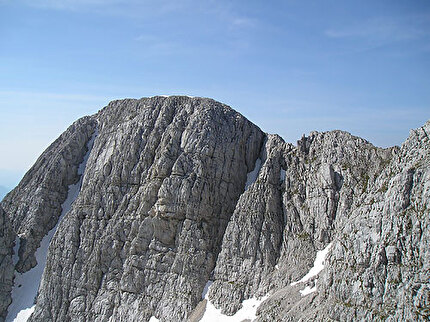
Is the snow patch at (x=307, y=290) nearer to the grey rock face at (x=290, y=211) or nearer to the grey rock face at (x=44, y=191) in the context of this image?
the grey rock face at (x=290, y=211)

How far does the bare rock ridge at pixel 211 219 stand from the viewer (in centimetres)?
4762

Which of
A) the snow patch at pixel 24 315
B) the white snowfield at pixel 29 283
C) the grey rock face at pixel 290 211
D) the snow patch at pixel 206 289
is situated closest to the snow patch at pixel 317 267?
the grey rock face at pixel 290 211

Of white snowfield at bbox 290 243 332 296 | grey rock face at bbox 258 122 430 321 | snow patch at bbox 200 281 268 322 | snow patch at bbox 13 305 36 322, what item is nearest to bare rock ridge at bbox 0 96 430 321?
grey rock face at bbox 258 122 430 321

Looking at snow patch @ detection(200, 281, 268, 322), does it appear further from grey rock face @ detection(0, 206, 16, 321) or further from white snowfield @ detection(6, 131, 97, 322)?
grey rock face @ detection(0, 206, 16, 321)

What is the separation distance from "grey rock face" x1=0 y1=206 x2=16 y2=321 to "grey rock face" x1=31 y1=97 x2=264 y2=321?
5.98 meters

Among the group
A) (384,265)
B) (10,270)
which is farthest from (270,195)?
(10,270)

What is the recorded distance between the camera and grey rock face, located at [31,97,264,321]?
6600 cm

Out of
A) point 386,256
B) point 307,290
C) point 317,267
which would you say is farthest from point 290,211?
point 386,256

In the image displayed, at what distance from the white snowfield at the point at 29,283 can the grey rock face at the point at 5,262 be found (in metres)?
0.86

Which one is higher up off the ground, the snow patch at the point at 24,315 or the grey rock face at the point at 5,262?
the grey rock face at the point at 5,262

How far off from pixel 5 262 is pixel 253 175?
4270 cm

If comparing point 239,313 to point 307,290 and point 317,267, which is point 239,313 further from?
point 317,267

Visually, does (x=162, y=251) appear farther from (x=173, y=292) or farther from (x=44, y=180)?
(x=44, y=180)

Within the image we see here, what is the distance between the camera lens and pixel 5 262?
77250 mm
